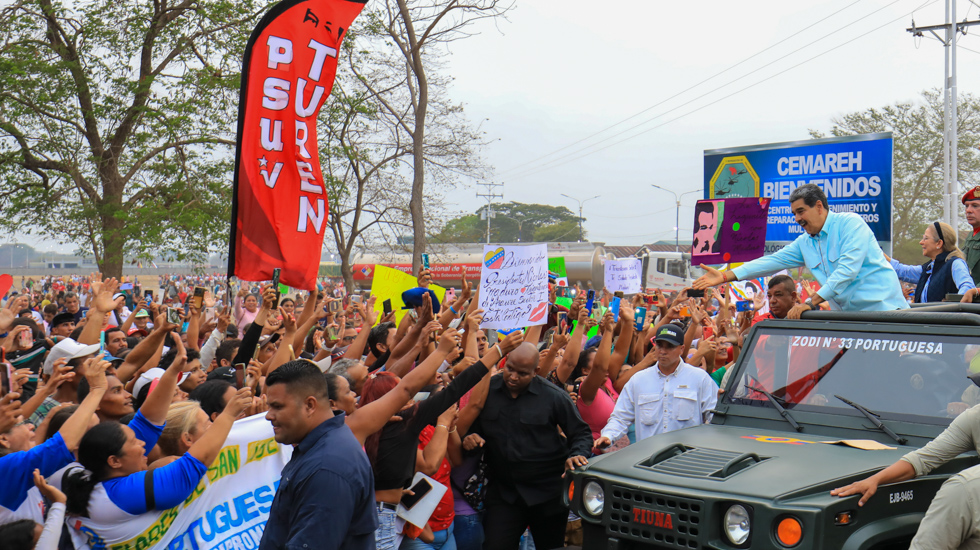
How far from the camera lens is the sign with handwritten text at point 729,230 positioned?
11195 millimetres

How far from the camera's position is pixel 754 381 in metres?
5.34

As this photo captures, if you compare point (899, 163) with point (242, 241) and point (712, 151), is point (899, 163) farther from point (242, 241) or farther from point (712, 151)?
point (242, 241)

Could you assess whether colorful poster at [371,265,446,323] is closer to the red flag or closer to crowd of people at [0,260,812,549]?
crowd of people at [0,260,812,549]

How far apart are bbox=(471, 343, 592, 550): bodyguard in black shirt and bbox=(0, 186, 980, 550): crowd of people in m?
0.01

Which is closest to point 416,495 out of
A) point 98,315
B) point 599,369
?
point 599,369

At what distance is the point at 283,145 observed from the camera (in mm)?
6695

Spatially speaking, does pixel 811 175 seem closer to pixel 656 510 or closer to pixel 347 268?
pixel 347 268

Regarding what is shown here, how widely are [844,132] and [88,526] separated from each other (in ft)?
161

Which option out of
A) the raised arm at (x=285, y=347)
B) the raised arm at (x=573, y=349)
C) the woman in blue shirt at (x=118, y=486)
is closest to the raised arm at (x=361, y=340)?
the raised arm at (x=285, y=347)

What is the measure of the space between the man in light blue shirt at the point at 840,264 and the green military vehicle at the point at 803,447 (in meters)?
0.67

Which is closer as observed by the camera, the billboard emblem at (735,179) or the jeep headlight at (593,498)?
the jeep headlight at (593,498)

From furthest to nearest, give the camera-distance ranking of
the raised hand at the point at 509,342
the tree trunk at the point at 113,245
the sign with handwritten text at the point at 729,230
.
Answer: the tree trunk at the point at 113,245
the sign with handwritten text at the point at 729,230
the raised hand at the point at 509,342

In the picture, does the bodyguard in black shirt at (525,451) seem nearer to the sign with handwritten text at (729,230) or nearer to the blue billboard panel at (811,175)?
the sign with handwritten text at (729,230)

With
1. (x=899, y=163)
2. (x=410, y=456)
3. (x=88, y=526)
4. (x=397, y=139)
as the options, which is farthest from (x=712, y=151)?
(x=899, y=163)
